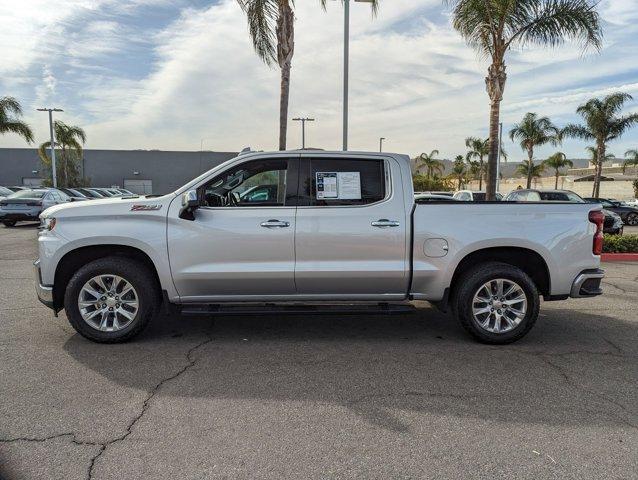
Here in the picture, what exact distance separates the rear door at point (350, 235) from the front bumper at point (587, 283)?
1.77 m

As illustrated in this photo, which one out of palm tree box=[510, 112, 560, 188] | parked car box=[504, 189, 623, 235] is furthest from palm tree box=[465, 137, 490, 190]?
parked car box=[504, 189, 623, 235]

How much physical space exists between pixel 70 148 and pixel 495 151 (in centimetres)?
3570

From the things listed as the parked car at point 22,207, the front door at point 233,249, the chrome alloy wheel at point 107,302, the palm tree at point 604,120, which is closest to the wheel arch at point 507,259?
the front door at point 233,249

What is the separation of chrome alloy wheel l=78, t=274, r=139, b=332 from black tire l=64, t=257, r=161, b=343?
4 cm

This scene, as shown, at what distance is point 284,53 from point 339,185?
349 inches

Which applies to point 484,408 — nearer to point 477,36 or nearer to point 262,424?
point 262,424

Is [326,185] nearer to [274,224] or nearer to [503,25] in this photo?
[274,224]

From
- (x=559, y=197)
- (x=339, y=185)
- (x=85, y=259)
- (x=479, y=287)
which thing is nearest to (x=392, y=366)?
(x=479, y=287)

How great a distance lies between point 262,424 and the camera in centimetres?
340

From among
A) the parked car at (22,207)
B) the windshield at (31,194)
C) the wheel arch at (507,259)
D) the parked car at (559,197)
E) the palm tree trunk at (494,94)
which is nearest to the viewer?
the wheel arch at (507,259)

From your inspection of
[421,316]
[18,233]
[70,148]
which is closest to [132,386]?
[421,316]

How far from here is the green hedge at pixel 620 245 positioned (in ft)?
36.1

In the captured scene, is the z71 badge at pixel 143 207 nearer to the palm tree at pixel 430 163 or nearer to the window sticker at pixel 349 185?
the window sticker at pixel 349 185

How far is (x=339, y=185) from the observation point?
5.04m
